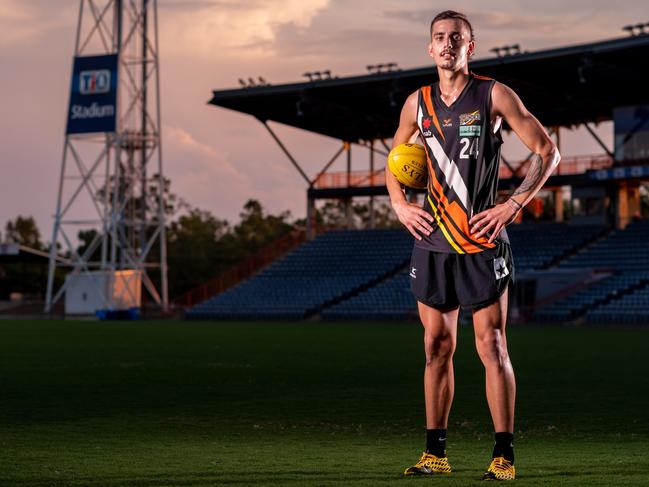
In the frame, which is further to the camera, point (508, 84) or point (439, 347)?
point (508, 84)

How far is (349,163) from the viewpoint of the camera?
57.9m

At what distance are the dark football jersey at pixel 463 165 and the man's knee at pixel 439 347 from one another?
0.55 m

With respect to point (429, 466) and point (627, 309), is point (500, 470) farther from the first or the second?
point (627, 309)

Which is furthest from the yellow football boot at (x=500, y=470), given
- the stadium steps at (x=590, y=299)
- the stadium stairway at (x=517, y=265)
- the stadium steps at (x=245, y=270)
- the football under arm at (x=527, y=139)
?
the stadium steps at (x=245, y=270)

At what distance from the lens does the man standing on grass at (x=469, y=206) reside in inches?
263

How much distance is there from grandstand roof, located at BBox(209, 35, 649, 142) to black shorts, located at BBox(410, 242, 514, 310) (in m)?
35.7

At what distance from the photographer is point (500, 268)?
6.67m

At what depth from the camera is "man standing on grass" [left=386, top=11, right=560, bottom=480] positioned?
667cm

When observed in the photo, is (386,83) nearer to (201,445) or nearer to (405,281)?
(405,281)

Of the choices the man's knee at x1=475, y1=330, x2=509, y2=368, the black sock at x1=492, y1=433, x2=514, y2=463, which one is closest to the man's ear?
the man's knee at x1=475, y1=330, x2=509, y2=368

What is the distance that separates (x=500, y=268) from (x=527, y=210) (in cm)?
4949

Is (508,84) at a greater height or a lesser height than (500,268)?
greater

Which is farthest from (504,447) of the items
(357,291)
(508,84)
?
(357,291)

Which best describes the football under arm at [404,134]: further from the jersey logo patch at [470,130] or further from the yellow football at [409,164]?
the jersey logo patch at [470,130]
